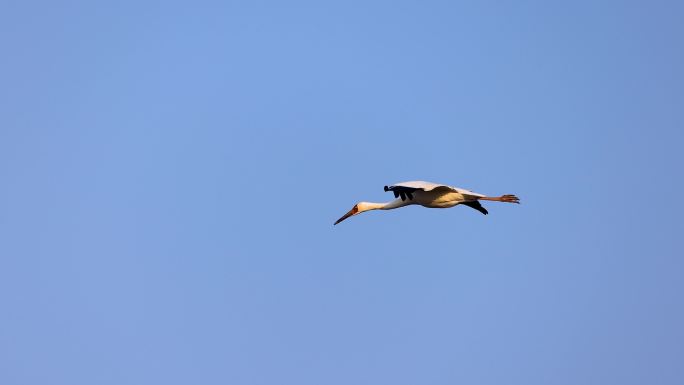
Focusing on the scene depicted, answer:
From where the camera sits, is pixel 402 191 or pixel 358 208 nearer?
pixel 402 191

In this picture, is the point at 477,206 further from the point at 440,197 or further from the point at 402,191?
the point at 402,191

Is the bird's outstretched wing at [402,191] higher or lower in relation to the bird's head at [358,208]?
lower

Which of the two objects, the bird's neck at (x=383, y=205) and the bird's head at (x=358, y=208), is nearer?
the bird's neck at (x=383, y=205)

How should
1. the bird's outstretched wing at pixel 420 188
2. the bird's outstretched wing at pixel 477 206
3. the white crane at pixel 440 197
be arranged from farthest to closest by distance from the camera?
1. the bird's outstretched wing at pixel 477 206
2. the white crane at pixel 440 197
3. the bird's outstretched wing at pixel 420 188

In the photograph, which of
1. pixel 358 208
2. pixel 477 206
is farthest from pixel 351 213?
pixel 477 206

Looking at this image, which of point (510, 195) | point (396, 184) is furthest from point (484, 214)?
point (396, 184)

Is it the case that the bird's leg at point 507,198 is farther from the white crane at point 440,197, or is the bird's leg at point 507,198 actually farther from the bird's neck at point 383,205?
the bird's neck at point 383,205

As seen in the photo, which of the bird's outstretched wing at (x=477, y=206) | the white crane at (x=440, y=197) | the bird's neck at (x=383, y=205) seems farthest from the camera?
the bird's outstretched wing at (x=477, y=206)

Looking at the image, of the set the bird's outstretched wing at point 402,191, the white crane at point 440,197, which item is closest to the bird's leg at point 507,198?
the white crane at point 440,197

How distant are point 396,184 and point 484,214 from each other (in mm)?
8290

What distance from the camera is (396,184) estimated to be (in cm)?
4625

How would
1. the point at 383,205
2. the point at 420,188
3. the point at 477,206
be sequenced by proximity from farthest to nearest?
the point at 477,206 < the point at 383,205 < the point at 420,188

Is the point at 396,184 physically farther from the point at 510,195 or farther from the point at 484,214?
the point at 484,214

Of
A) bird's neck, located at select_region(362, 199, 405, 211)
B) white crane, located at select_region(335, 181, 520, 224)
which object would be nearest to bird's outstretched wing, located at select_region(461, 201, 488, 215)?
white crane, located at select_region(335, 181, 520, 224)
